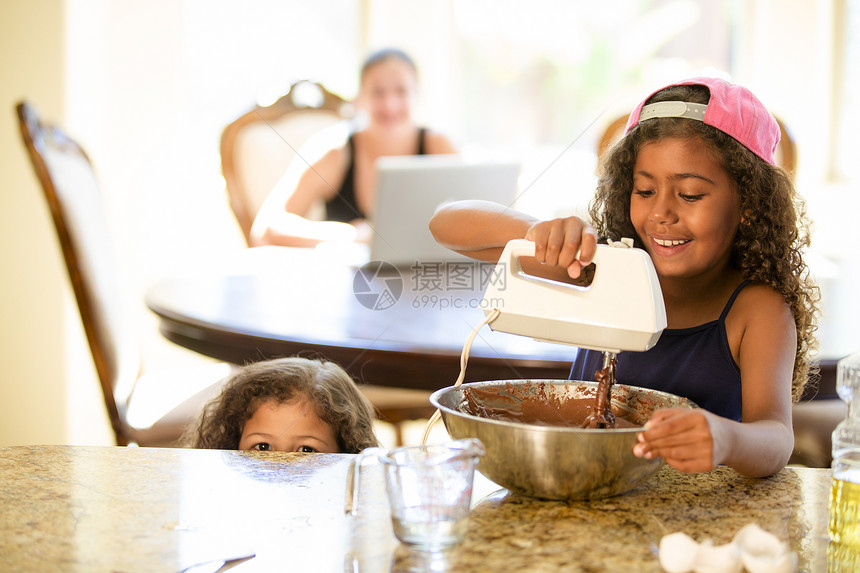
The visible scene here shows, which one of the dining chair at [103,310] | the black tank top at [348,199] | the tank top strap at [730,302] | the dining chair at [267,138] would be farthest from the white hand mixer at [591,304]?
the black tank top at [348,199]

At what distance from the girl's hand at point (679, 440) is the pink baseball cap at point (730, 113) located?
1.68 feet

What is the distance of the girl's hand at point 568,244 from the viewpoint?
911mm

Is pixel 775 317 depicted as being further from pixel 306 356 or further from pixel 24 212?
pixel 24 212

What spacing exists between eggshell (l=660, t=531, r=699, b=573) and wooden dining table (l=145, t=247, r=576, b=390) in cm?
59

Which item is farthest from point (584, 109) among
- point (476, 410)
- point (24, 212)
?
point (476, 410)

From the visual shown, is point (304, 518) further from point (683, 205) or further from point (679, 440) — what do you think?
→ point (683, 205)

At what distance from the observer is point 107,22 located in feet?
11.3

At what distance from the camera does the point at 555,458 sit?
77 centimetres

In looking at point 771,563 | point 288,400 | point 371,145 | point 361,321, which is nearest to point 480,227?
point 288,400

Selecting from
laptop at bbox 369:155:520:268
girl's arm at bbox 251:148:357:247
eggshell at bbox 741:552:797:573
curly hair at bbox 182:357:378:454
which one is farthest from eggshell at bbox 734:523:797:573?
girl's arm at bbox 251:148:357:247

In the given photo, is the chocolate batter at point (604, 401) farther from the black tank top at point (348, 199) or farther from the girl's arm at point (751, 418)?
the black tank top at point (348, 199)

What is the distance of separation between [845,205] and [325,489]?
3598 mm

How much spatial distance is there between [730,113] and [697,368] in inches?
14.1

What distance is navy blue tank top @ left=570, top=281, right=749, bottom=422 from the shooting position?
118 cm
